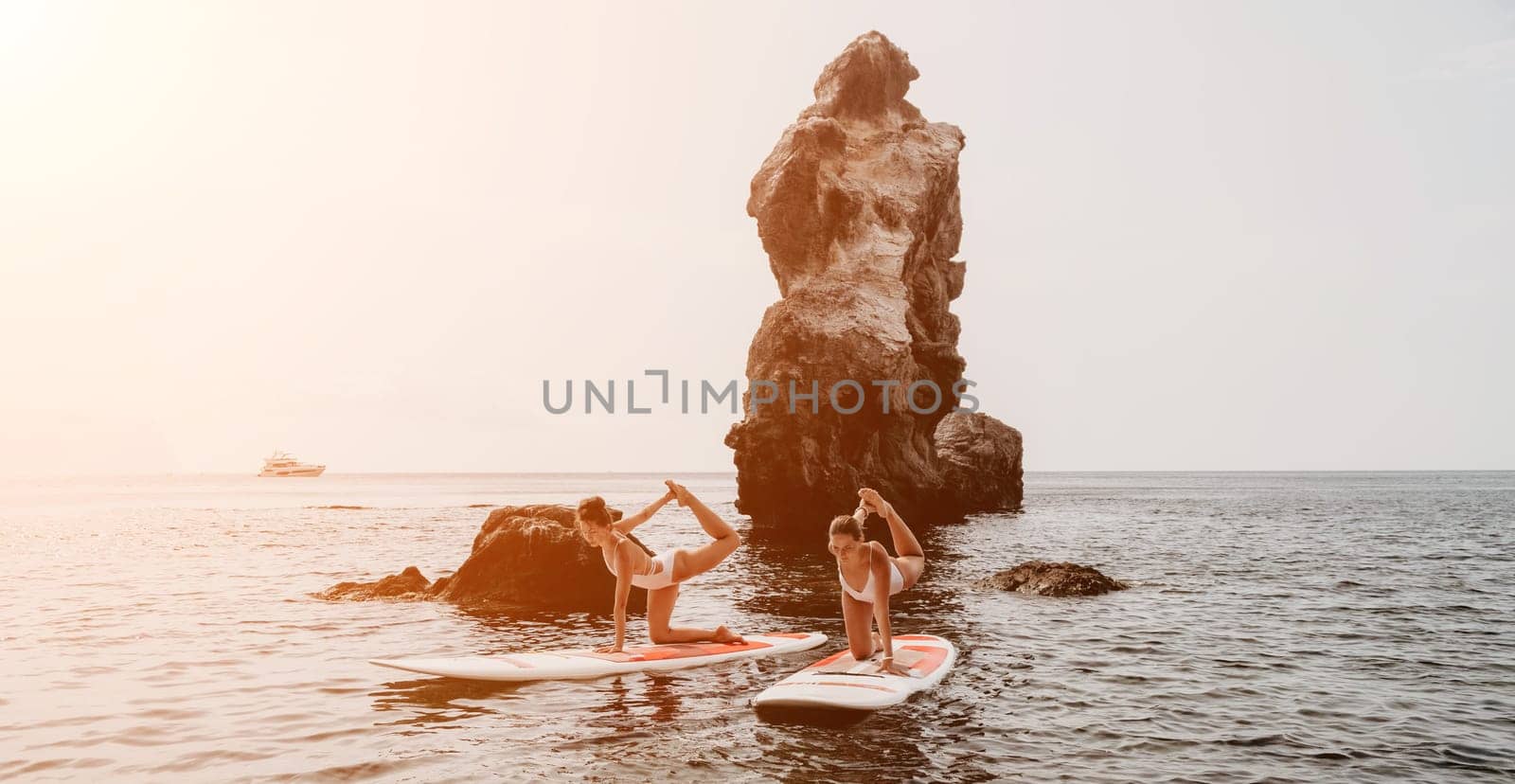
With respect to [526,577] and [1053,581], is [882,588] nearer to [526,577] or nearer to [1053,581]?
[526,577]

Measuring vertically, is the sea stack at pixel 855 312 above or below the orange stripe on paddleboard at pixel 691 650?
above

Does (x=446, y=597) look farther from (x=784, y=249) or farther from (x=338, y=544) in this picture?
(x=784, y=249)

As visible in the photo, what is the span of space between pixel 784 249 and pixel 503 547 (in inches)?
1159

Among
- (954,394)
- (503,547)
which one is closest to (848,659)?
(503,547)

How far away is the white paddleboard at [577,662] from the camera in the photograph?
1182 centimetres

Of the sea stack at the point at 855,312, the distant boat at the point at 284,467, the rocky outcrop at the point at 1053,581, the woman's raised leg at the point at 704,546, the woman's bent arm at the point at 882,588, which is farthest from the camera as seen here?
the distant boat at the point at 284,467

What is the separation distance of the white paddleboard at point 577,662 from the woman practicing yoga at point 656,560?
0.25 m

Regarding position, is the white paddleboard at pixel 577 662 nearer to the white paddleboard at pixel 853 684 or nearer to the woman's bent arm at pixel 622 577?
the woman's bent arm at pixel 622 577

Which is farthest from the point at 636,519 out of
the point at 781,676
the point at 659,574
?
the point at 781,676

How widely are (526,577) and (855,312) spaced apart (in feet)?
83.8

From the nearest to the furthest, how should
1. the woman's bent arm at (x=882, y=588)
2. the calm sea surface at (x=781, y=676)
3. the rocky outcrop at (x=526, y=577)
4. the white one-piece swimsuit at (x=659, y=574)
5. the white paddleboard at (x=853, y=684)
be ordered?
the calm sea surface at (x=781, y=676) → the white paddleboard at (x=853, y=684) → the woman's bent arm at (x=882, y=588) → the white one-piece swimsuit at (x=659, y=574) → the rocky outcrop at (x=526, y=577)

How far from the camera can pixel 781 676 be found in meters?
12.4

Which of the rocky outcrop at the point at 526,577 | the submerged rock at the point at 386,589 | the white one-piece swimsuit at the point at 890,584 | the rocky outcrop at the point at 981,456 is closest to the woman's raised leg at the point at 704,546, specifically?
the white one-piece swimsuit at the point at 890,584

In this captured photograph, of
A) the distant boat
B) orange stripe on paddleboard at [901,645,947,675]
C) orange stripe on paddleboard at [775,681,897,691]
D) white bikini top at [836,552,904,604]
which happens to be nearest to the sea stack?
orange stripe on paddleboard at [901,645,947,675]
